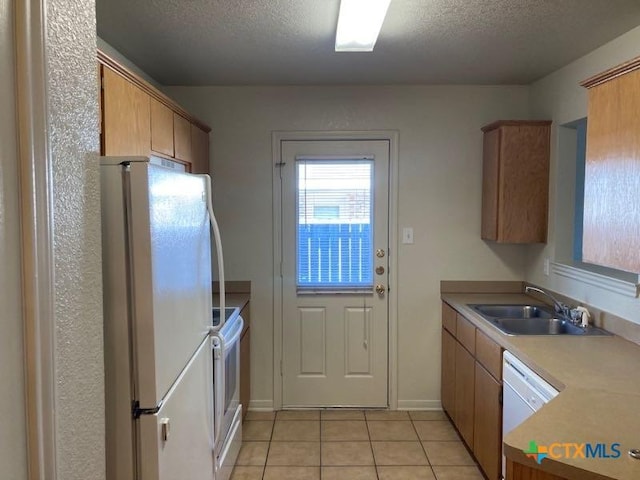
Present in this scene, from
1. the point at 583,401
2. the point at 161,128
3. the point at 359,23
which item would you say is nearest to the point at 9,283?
the point at 583,401

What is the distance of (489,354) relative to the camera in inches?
94.7

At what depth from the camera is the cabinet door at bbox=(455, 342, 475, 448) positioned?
272 cm

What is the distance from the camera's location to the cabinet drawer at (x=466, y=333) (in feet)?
8.79

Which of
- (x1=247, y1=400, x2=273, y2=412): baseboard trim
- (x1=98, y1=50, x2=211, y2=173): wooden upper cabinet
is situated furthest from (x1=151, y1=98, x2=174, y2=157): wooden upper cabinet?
(x1=247, y1=400, x2=273, y2=412): baseboard trim

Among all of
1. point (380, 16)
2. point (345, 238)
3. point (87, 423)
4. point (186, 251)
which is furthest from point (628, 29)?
point (87, 423)

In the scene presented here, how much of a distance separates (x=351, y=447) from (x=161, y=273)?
6.93 feet

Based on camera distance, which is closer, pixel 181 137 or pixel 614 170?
pixel 614 170

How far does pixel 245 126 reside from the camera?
11.1ft

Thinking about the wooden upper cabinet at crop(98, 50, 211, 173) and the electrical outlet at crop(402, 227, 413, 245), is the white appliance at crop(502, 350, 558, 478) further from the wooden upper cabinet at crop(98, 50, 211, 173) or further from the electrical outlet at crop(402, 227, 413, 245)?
the wooden upper cabinet at crop(98, 50, 211, 173)

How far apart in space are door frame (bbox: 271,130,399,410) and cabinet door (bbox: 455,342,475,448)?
58cm

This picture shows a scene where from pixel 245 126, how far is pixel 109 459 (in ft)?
8.27

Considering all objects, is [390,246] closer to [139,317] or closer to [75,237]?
[139,317]

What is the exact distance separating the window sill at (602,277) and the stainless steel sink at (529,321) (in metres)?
0.23

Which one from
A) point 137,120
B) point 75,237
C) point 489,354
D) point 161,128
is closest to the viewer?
point 75,237
